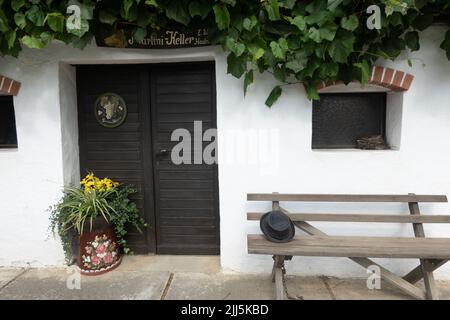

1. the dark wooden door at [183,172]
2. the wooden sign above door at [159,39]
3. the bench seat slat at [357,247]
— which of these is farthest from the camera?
the dark wooden door at [183,172]

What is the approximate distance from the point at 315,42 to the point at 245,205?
59.2 inches

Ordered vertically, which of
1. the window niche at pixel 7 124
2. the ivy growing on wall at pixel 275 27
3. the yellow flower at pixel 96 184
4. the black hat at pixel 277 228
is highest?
the ivy growing on wall at pixel 275 27

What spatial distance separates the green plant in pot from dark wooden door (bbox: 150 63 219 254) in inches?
15.1

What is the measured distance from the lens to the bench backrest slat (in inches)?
105

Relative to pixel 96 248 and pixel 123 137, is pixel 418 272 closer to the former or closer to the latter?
pixel 96 248

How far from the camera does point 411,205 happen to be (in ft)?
8.85

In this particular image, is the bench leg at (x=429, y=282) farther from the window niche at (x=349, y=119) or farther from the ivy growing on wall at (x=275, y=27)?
the ivy growing on wall at (x=275, y=27)

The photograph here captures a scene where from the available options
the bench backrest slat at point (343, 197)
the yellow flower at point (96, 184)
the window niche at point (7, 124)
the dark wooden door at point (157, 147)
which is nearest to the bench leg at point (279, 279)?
the bench backrest slat at point (343, 197)

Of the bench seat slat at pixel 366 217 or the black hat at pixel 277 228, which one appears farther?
the bench seat slat at pixel 366 217

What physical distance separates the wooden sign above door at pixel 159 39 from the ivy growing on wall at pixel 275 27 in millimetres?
165

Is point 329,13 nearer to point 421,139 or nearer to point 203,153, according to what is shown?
point 421,139

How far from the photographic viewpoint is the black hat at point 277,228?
2.34 meters

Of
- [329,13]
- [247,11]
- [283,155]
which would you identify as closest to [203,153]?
[283,155]

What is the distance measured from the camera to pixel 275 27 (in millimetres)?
2490
